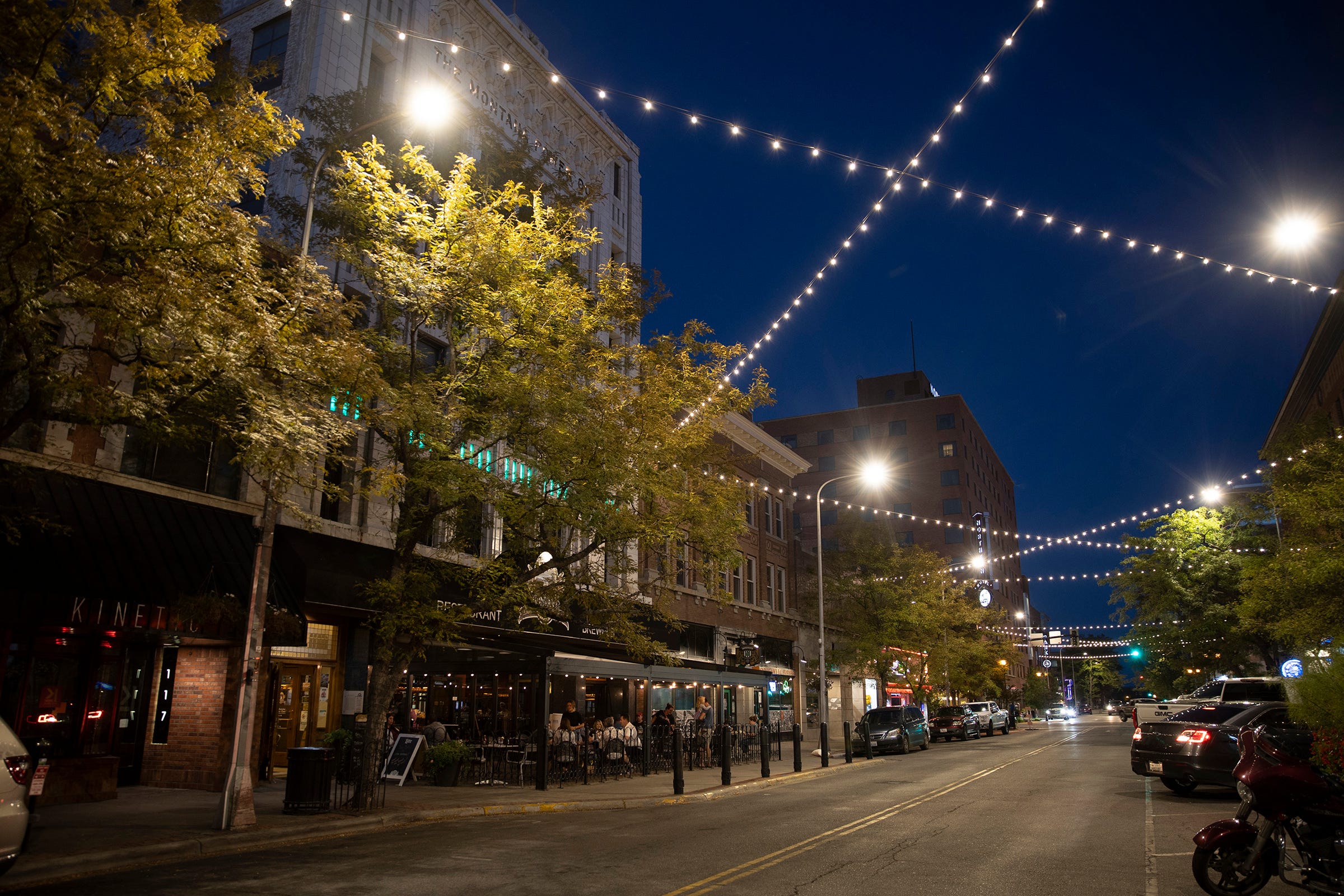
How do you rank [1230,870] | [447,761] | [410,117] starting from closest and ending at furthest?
[1230,870] < [447,761] < [410,117]

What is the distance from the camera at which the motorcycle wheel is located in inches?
290

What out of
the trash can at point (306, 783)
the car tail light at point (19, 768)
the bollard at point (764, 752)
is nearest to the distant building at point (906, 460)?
the bollard at point (764, 752)

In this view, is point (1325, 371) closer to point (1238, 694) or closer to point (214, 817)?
point (1238, 694)

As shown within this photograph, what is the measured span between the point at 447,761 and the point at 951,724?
98.9 ft

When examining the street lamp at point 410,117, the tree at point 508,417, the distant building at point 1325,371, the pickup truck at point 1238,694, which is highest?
the distant building at point 1325,371

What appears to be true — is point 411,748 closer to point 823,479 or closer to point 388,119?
point 388,119

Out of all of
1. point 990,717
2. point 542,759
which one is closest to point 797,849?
point 542,759

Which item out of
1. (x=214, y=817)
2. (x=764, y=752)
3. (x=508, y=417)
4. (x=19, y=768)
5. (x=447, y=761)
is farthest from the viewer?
(x=764, y=752)

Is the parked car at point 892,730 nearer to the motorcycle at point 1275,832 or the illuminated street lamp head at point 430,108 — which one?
the illuminated street lamp head at point 430,108

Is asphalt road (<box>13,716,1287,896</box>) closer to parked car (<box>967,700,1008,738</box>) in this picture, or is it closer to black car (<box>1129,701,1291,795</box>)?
black car (<box>1129,701,1291,795</box>)

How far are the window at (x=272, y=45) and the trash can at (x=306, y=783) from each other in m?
16.7

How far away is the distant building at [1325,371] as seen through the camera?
1400 inches

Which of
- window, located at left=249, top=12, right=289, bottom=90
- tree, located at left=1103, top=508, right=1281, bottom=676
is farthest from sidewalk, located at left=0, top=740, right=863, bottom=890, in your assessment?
tree, located at left=1103, top=508, right=1281, bottom=676

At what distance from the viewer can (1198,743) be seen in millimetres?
14703
